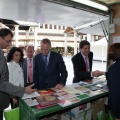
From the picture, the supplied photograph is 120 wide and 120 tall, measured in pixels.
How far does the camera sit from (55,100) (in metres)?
1.81

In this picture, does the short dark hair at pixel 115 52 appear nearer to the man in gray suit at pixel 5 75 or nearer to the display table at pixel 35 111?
the display table at pixel 35 111

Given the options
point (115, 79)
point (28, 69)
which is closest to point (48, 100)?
point (115, 79)

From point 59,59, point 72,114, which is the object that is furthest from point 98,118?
point 59,59

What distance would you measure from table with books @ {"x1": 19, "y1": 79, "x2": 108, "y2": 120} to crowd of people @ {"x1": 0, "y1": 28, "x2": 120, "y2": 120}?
138 mm

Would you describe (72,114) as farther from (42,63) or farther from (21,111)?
(42,63)

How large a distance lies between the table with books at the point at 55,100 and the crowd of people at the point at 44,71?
0.45 ft

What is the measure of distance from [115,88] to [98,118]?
755 millimetres

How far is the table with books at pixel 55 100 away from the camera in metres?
1.63

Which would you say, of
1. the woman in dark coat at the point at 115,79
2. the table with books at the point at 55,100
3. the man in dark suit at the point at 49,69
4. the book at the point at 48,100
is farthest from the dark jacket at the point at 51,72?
the woman in dark coat at the point at 115,79

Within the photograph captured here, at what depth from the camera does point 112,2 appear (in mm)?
3104

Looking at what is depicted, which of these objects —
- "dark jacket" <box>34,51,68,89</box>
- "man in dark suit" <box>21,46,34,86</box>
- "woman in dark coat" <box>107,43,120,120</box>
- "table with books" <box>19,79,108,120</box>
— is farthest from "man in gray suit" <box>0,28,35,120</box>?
"man in dark suit" <box>21,46,34,86</box>

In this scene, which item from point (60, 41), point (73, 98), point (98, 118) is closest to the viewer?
point (73, 98)

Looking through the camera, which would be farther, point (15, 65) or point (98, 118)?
point (15, 65)

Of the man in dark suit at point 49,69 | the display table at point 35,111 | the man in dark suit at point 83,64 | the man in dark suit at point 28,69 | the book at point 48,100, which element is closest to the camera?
the display table at point 35,111
